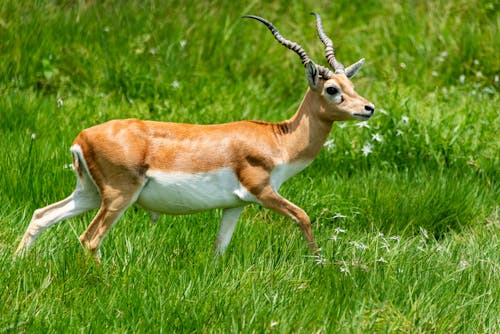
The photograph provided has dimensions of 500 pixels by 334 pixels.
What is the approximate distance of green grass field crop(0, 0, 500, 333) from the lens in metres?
4.87

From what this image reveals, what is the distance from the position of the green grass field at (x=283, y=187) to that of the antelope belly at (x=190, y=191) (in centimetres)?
31

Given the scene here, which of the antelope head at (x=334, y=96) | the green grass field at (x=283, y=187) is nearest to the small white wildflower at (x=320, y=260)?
the green grass field at (x=283, y=187)

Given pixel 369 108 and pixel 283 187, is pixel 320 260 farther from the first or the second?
pixel 283 187

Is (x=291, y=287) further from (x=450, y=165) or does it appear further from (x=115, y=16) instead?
(x=115, y=16)

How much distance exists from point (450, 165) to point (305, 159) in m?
2.51

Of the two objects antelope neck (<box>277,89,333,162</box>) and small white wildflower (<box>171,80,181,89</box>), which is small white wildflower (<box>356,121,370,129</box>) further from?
small white wildflower (<box>171,80,181,89</box>)

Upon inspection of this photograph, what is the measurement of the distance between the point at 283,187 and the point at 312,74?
1.66 metres

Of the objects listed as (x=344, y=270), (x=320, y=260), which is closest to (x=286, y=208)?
(x=320, y=260)

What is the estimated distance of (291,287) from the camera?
16.9ft

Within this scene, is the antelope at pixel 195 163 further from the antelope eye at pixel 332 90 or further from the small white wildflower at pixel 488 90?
the small white wildflower at pixel 488 90

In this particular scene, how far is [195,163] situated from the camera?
5.47 meters

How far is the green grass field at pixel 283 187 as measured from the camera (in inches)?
192

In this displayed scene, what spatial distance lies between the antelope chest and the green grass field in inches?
12.1

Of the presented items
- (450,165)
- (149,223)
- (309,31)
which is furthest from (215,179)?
(309,31)
